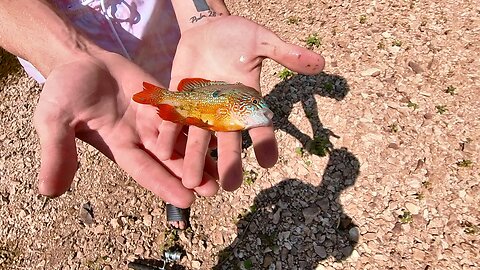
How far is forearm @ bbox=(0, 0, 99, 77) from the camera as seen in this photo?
364 centimetres

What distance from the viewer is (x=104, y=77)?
140 inches

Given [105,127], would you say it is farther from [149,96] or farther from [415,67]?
[415,67]

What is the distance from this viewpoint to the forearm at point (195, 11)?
4.02m

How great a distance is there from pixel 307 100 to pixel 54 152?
11.3ft

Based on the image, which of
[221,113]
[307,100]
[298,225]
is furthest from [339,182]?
[221,113]

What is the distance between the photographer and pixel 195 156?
3193mm

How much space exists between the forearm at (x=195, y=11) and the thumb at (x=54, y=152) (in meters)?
1.43

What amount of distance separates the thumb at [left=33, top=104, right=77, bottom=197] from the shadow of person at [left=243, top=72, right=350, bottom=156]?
2888 millimetres

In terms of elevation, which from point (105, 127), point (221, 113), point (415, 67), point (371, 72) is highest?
point (221, 113)

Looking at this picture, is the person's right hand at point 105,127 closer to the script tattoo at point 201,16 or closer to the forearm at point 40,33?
the forearm at point 40,33

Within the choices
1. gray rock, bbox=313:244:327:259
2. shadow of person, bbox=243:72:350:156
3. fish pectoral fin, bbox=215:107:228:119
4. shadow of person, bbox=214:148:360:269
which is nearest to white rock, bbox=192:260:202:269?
shadow of person, bbox=214:148:360:269

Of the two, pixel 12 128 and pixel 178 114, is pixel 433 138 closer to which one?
pixel 178 114

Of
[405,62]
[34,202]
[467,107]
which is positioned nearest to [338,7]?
[405,62]

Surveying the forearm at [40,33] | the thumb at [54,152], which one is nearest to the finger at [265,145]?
the thumb at [54,152]
